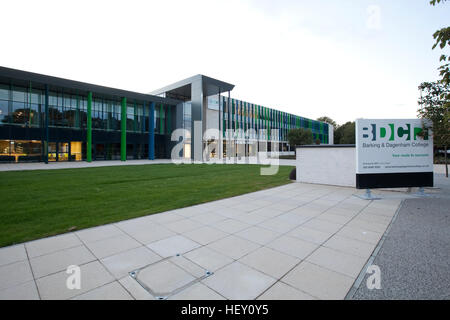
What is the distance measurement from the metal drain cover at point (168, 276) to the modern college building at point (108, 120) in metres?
31.7

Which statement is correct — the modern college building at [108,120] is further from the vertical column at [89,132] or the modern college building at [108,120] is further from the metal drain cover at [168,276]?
the metal drain cover at [168,276]

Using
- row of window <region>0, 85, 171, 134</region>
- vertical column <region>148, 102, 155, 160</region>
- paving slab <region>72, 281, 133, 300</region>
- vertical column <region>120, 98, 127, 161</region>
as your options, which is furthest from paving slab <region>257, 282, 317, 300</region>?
vertical column <region>148, 102, 155, 160</region>

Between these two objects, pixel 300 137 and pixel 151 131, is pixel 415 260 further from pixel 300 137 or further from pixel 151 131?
pixel 300 137

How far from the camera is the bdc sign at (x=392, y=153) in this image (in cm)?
840

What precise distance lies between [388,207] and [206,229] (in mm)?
6298

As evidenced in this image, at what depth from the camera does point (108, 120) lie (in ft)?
110

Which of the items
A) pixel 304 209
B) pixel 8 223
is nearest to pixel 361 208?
pixel 304 209

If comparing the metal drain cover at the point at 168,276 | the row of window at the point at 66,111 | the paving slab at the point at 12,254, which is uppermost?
the row of window at the point at 66,111

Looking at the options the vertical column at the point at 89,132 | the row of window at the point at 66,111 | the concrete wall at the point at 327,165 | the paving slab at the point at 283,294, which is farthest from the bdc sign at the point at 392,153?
the row of window at the point at 66,111

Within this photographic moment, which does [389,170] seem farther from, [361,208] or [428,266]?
[428,266]

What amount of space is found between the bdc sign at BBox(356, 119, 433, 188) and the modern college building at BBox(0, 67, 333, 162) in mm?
28525

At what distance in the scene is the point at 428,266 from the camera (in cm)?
337

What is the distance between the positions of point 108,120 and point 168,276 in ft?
118

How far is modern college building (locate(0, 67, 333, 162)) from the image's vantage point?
26375 mm
